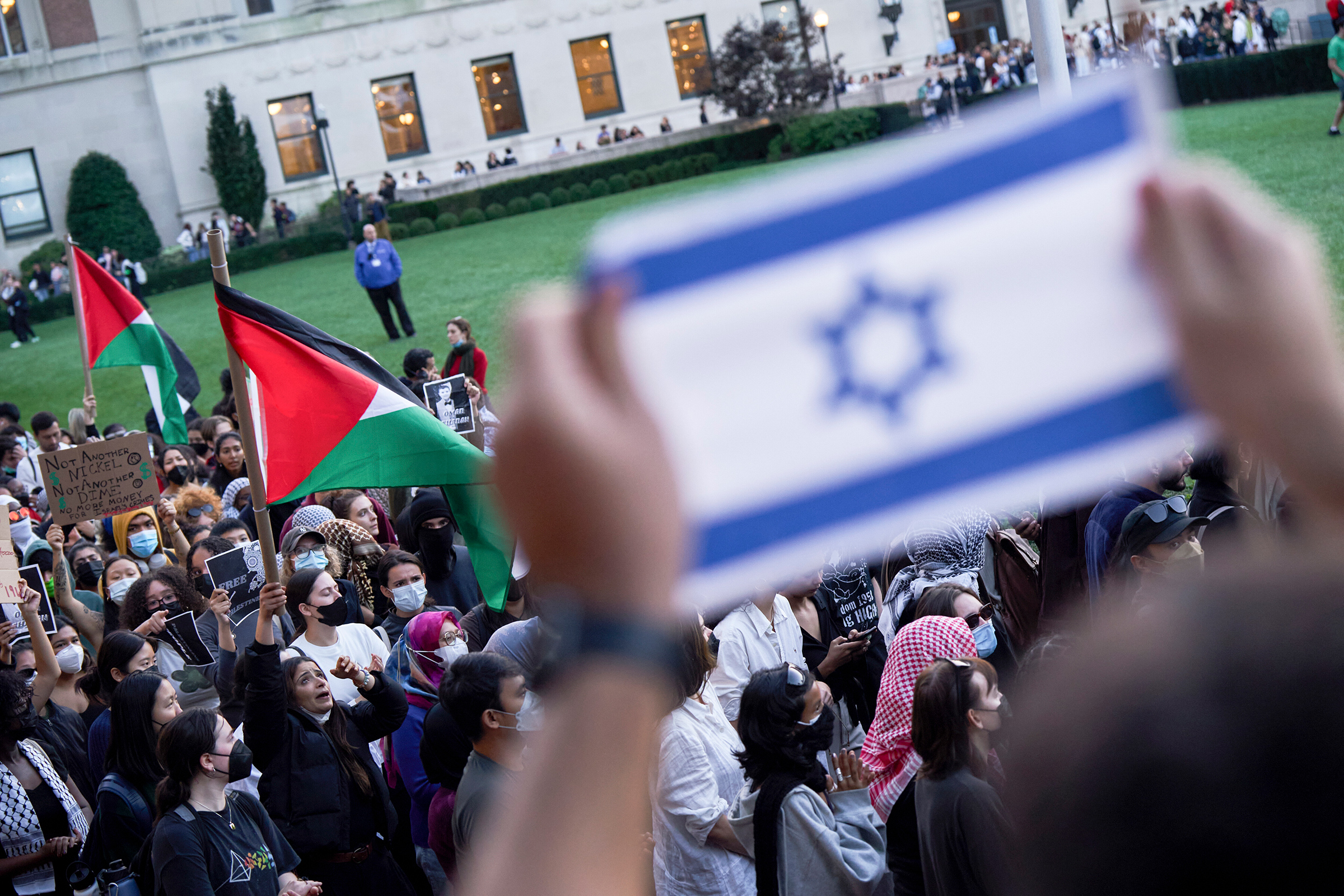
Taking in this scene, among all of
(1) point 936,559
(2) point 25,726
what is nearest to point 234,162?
(2) point 25,726

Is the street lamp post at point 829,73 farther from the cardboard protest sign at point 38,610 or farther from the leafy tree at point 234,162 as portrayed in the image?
the cardboard protest sign at point 38,610

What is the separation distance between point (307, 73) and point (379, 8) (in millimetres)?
3126

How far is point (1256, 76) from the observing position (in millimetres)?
26344

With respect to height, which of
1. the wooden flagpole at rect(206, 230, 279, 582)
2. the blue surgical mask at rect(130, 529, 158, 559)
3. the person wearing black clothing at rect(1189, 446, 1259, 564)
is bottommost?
the person wearing black clothing at rect(1189, 446, 1259, 564)

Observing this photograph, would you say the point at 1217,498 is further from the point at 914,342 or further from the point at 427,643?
the point at 914,342

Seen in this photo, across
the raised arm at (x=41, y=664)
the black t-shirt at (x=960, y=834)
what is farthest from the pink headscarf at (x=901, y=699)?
the raised arm at (x=41, y=664)

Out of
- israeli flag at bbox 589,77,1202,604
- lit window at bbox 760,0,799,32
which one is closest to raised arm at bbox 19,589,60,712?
israeli flag at bbox 589,77,1202,604

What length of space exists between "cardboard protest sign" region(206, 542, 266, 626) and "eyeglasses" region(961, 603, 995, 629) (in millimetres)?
3309

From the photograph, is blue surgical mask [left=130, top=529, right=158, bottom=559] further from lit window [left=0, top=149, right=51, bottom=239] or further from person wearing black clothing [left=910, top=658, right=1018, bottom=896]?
lit window [left=0, top=149, right=51, bottom=239]

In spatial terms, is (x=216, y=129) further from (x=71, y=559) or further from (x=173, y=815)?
(x=173, y=815)

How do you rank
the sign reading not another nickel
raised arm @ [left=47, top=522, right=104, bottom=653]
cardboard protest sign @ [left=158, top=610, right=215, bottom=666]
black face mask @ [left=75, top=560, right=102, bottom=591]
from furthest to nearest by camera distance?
black face mask @ [left=75, top=560, right=102, bottom=591] < the sign reading not another nickel < raised arm @ [left=47, top=522, right=104, bottom=653] < cardboard protest sign @ [left=158, top=610, right=215, bottom=666]

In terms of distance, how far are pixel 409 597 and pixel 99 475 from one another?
319 cm

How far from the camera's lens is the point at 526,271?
21.6m

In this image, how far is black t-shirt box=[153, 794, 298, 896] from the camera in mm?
4289
